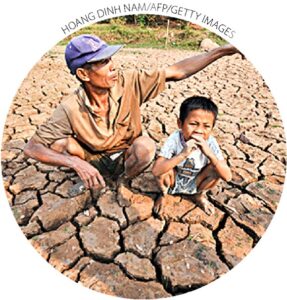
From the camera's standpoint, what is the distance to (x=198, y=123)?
1.75m

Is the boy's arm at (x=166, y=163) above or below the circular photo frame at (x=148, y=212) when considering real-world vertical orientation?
above

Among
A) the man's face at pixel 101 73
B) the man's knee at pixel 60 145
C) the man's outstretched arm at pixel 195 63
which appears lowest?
the man's knee at pixel 60 145

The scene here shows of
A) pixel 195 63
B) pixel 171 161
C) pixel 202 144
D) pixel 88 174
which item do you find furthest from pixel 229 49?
pixel 88 174

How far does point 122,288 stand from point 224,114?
74.7 inches

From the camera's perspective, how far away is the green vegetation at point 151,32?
2643mm

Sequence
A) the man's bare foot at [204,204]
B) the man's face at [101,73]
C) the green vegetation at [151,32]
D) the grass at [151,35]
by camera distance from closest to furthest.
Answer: the man's face at [101,73]
the man's bare foot at [204,204]
the green vegetation at [151,32]
the grass at [151,35]

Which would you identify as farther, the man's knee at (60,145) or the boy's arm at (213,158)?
the man's knee at (60,145)

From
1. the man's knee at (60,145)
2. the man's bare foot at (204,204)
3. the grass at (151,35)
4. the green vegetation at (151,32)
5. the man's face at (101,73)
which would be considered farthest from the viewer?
the grass at (151,35)

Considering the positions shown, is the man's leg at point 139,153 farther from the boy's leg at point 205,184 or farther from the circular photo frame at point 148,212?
the boy's leg at point 205,184

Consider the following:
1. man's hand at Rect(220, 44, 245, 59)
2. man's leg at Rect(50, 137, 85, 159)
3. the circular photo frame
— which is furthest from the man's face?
man's hand at Rect(220, 44, 245, 59)

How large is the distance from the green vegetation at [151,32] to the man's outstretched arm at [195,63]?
61cm

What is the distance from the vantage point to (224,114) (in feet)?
10.2

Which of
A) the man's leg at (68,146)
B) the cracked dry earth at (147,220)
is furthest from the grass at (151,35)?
the man's leg at (68,146)

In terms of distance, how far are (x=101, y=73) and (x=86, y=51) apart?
5.1 inches
